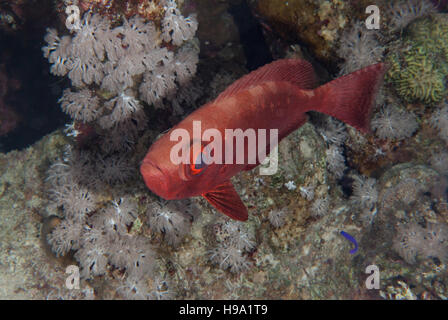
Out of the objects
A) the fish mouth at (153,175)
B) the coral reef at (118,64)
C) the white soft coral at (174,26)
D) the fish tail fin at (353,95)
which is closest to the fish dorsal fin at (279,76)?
the fish tail fin at (353,95)

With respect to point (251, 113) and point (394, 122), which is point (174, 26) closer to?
point (251, 113)

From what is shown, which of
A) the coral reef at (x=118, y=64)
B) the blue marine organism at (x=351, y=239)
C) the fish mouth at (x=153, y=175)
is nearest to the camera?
the fish mouth at (x=153, y=175)

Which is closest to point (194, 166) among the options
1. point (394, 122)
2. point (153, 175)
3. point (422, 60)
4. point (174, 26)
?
point (153, 175)

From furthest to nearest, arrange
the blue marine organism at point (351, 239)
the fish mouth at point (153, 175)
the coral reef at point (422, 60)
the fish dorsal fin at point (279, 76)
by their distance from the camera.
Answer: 1. the blue marine organism at point (351, 239)
2. the coral reef at point (422, 60)
3. the fish dorsal fin at point (279, 76)
4. the fish mouth at point (153, 175)

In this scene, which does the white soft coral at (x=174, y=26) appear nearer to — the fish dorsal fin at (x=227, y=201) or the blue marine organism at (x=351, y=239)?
the fish dorsal fin at (x=227, y=201)

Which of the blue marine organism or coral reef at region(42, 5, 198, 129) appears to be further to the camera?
the blue marine organism

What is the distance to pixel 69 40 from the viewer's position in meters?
3.50

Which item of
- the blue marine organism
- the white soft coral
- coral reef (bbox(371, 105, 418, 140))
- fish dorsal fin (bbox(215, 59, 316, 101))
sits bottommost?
the blue marine organism

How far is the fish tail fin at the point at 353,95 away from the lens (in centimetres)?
246

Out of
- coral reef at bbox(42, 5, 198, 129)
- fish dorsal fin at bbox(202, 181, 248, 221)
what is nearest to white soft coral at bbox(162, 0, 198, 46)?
A: coral reef at bbox(42, 5, 198, 129)

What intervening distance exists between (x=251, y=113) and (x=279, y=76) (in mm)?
536

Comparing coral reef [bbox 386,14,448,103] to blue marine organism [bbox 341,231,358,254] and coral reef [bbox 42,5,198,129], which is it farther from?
coral reef [bbox 42,5,198,129]

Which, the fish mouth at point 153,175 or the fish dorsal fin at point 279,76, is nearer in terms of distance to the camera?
the fish mouth at point 153,175

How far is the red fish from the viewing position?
185 centimetres
